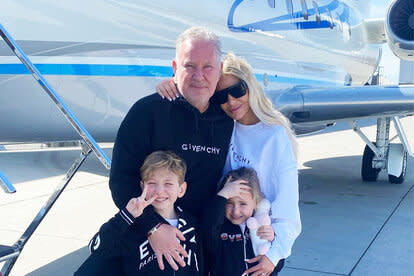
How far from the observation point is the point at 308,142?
13.8 metres

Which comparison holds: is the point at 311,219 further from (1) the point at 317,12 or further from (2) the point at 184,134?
(1) the point at 317,12

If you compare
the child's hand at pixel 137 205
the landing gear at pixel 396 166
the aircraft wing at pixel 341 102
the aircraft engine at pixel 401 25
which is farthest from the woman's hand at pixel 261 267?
the aircraft engine at pixel 401 25

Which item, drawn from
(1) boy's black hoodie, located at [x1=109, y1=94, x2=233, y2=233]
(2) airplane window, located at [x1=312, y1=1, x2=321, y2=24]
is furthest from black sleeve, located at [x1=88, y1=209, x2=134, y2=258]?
(2) airplane window, located at [x1=312, y1=1, x2=321, y2=24]

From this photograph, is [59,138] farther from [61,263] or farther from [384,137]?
[384,137]

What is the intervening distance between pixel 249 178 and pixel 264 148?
0.15 m

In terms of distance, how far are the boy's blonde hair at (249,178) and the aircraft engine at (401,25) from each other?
8205mm

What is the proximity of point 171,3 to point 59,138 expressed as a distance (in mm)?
1844

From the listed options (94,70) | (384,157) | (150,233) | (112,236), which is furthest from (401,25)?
(112,236)

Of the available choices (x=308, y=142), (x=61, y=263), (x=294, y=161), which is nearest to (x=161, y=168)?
(x=294, y=161)

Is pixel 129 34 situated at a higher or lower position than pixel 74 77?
higher

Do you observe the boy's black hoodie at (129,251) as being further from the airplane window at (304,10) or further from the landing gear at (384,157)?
the airplane window at (304,10)

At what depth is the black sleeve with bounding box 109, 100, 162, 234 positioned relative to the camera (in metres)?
1.93

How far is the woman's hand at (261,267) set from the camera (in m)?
1.94

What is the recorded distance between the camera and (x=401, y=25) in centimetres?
930
